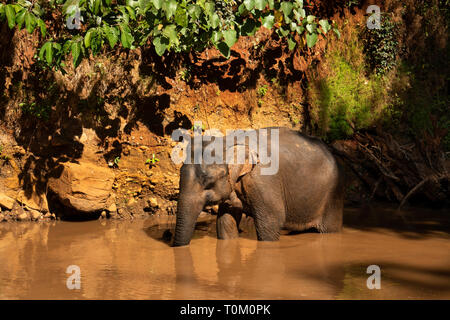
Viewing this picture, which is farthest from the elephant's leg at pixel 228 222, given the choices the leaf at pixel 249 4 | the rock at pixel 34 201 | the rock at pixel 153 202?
the leaf at pixel 249 4

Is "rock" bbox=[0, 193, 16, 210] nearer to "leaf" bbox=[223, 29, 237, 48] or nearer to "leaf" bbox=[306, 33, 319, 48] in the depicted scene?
"leaf" bbox=[223, 29, 237, 48]

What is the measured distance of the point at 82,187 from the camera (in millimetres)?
9750

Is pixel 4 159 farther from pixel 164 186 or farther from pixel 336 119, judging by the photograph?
pixel 336 119

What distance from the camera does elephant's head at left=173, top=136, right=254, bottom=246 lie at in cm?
779

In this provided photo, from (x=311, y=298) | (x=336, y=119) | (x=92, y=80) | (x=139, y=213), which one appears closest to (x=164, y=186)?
(x=139, y=213)

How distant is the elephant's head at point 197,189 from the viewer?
7.79 meters

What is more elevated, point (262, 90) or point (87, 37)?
point (262, 90)

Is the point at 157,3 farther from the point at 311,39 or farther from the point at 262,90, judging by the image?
the point at 262,90

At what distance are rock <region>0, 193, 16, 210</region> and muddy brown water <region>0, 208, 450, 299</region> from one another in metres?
0.36

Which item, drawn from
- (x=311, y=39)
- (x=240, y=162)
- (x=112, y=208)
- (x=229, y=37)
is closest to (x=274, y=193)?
(x=240, y=162)

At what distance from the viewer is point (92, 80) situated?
10.8 m

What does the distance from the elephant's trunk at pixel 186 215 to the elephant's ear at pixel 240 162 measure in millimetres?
593

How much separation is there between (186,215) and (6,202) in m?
3.77

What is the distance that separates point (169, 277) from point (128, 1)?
9.96 feet
